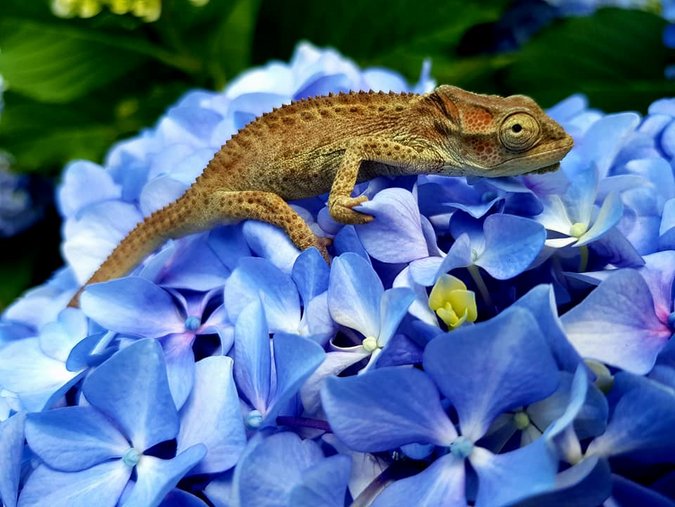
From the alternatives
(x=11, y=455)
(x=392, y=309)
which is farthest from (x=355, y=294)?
(x=11, y=455)

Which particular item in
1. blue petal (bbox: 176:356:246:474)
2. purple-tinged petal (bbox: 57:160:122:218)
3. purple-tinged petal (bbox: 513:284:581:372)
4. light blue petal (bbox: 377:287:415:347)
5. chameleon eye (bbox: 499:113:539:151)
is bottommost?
purple-tinged petal (bbox: 57:160:122:218)

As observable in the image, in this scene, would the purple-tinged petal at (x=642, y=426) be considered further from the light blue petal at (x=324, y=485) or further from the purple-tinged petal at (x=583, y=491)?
the light blue petal at (x=324, y=485)

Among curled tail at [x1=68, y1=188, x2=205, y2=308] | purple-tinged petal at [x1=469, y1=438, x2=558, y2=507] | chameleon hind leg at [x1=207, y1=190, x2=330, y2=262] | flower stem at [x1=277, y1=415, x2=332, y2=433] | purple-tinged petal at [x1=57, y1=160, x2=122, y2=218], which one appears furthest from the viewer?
A: purple-tinged petal at [x1=57, y1=160, x2=122, y2=218]

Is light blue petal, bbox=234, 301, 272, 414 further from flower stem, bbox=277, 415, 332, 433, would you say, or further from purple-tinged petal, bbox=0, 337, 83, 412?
purple-tinged petal, bbox=0, 337, 83, 412

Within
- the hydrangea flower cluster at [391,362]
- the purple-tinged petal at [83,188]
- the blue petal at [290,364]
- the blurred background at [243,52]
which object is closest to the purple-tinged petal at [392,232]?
the hydrangea flower cluster at [391,362]

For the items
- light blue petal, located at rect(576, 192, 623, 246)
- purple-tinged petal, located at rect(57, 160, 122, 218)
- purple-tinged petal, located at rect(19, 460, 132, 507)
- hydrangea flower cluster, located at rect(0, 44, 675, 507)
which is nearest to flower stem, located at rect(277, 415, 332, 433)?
hydrangea flower cluster, located at rect(0, 44, 675, 507)

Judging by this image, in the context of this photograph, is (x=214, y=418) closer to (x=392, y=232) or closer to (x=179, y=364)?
(x=179, y=364)
